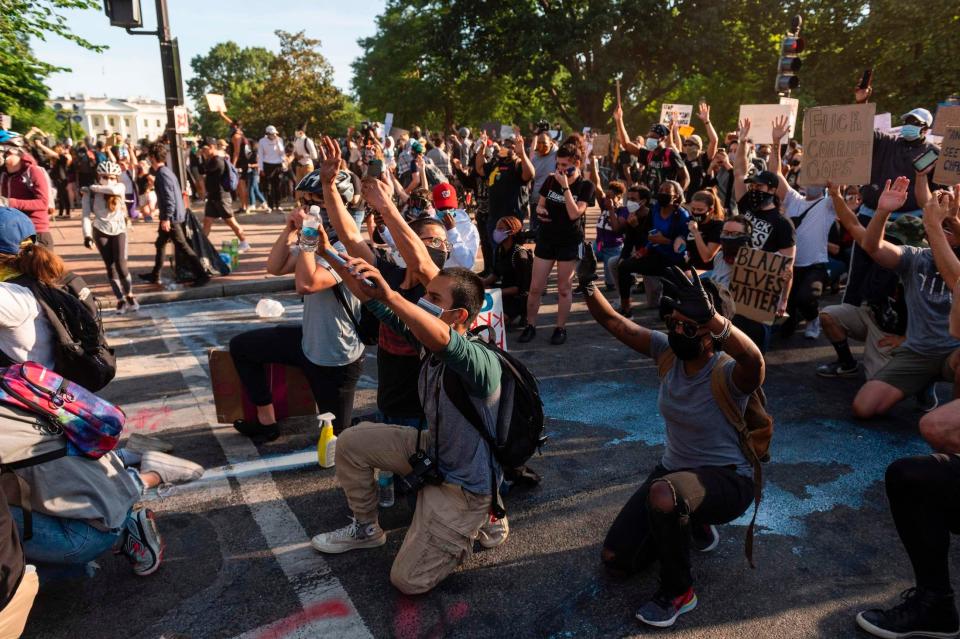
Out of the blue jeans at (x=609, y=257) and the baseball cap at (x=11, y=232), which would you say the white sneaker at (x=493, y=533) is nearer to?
the baseball cap at (x=11, y=232)

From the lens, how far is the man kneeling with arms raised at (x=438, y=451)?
3.01 m

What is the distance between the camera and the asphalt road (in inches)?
122

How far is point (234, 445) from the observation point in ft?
16.2

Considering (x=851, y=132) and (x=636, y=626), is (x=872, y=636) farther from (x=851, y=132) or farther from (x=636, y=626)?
(x=851, y=132)

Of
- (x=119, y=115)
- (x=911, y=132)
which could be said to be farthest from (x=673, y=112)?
(x=119, y=115)

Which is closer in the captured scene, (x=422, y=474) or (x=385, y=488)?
(x=422, y=474)

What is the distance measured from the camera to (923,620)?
9.46 feet

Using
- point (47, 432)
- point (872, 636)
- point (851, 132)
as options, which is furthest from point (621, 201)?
point (47, 432)

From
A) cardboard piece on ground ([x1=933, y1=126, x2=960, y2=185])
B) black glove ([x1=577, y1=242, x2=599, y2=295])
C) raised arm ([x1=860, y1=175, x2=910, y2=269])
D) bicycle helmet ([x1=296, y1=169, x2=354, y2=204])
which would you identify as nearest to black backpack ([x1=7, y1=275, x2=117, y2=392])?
bicycle helmet ([x1=296, y1=169, x2=354, y2=204])

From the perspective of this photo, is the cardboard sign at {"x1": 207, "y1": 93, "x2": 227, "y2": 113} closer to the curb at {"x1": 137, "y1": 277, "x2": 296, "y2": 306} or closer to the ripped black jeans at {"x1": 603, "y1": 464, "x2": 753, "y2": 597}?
the curb at {"x1": 137, "y1": 277, "x2": 296, "y2": 306}

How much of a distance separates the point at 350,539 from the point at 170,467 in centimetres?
144

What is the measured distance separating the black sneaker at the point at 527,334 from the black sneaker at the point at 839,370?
2.88 meters

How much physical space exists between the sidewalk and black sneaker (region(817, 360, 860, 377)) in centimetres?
719

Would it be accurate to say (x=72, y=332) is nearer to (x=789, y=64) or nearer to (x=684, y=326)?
(x=684, y=326)
